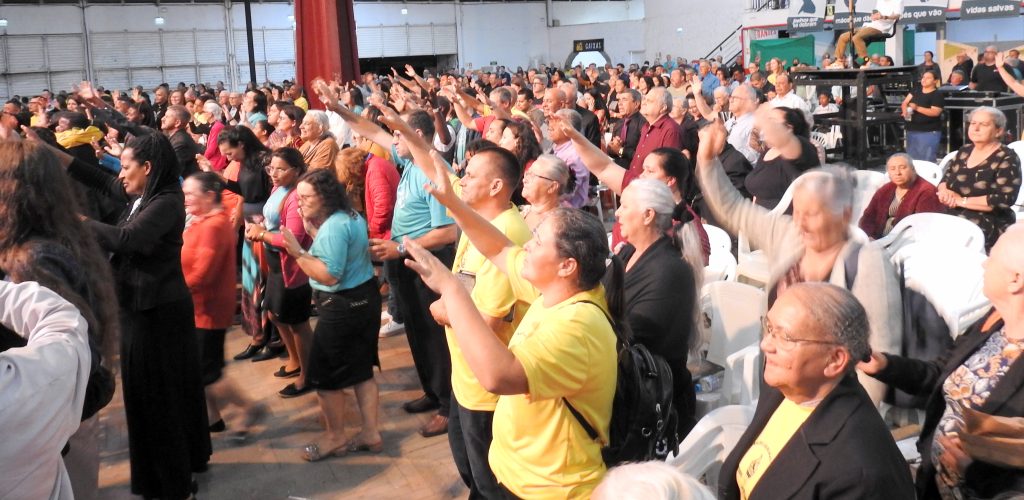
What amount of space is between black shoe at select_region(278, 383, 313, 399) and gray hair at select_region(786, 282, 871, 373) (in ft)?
11.8

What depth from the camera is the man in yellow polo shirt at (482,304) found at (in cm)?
287

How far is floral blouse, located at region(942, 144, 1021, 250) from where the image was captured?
4938 millimetres

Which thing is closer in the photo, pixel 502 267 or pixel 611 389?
pixel 611 389

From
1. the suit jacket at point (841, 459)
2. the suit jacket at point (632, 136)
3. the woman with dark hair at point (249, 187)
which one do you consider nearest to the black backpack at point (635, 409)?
the suit jacket at point (841, 459)

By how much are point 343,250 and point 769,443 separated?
2389mm

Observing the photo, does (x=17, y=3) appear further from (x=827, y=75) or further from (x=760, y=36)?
(x=827, y=75)

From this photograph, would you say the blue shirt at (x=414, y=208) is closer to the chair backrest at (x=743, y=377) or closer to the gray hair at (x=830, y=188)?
the chair backrest at (x=743, y=377)

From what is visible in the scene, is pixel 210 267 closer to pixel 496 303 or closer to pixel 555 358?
pixel 496 303

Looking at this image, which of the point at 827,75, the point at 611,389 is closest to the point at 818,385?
the point at 611,389

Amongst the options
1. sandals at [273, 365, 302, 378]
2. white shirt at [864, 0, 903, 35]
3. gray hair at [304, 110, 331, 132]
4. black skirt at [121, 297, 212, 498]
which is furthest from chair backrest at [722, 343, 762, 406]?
white shirt at [864, 0, 903, 35]

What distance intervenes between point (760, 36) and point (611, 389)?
25142mm

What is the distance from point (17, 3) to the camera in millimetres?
24812

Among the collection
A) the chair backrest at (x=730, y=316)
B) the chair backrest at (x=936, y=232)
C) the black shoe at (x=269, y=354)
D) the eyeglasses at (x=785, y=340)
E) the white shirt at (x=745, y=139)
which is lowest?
the black shoe at (x=269, y=354)

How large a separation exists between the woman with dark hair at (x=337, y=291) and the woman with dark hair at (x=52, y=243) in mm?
1222
